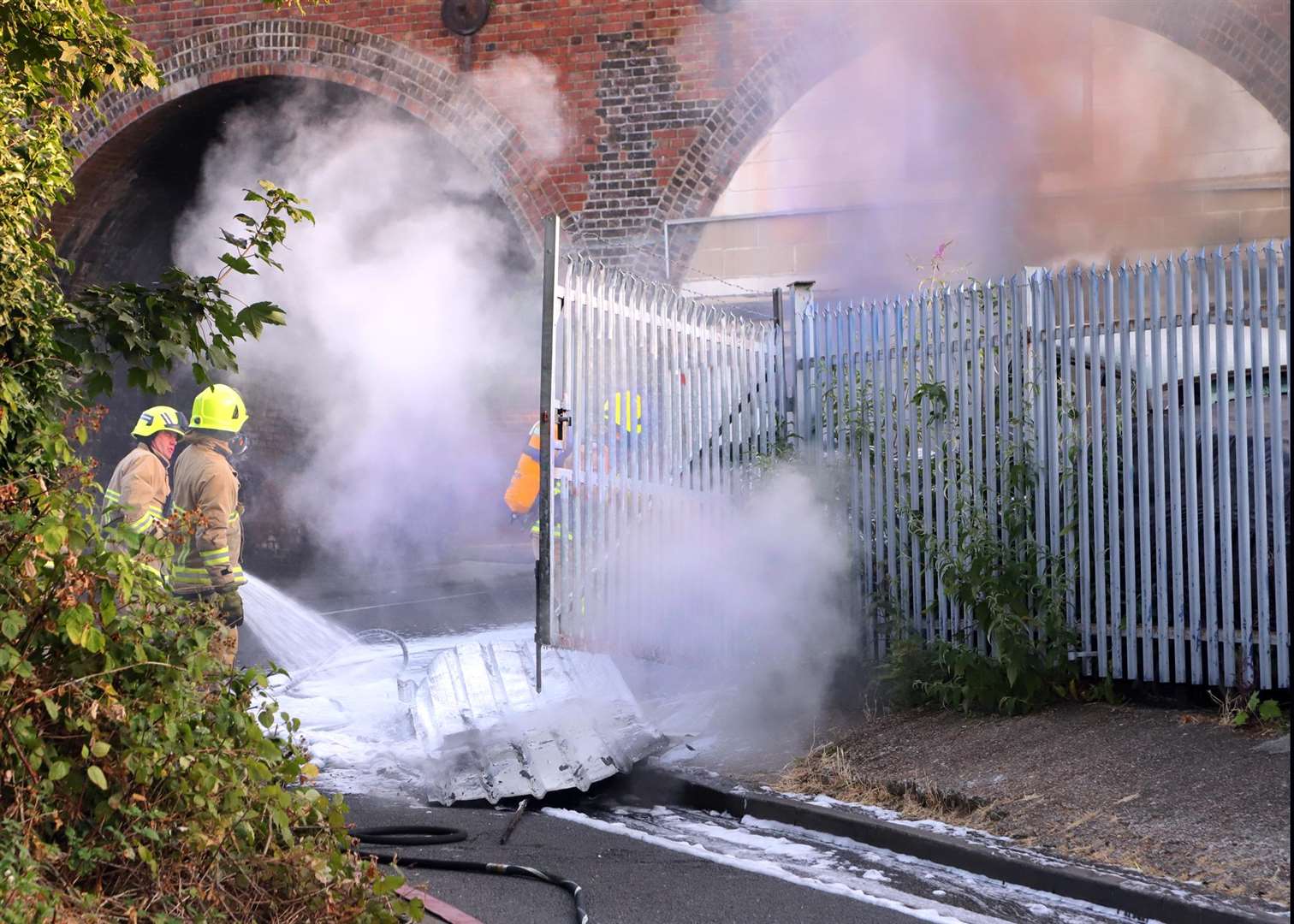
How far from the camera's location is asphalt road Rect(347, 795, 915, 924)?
4414 millimetres

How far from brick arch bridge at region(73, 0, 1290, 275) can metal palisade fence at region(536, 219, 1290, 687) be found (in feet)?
15.6

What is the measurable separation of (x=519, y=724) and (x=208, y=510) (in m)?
1.86

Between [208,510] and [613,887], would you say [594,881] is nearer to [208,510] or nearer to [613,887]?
[613,887]

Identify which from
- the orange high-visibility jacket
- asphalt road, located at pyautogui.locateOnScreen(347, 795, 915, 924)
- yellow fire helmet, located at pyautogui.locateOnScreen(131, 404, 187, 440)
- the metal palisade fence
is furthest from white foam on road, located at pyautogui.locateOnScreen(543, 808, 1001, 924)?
the orange high-visibility jacket

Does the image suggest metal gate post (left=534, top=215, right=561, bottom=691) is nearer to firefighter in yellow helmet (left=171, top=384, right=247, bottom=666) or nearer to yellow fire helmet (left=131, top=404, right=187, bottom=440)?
firefighter in yellow helmet (left=171, top=384, right=247, bottom=666)

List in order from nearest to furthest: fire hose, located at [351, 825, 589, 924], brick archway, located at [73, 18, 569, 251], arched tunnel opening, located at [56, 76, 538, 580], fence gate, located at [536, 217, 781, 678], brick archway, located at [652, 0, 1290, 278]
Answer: fire hose, located at [351, 825, 589, 924]
fence gate, located at [536, 217, 781, 678]
brick archway, located at [652, 0, 1290, 278]
brick archway, located at [73, 18, 569, 251]
arched tunnel opening, located at [56, 76, 538, 580]

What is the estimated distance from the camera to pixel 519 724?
645cm

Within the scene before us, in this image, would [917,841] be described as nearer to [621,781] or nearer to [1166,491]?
[621,781]

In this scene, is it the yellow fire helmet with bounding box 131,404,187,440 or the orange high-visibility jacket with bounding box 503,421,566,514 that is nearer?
the yellow fire helmet with bounding box 131,404,187,440

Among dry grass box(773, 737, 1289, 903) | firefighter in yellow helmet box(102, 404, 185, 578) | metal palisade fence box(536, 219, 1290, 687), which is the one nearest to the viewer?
dry grass box(773, 737, 1289, 903)

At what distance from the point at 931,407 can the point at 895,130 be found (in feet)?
24.3

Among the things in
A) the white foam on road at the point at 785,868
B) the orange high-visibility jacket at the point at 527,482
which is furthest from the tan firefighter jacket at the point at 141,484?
the orange high-visibility jacket at the point at 527,482

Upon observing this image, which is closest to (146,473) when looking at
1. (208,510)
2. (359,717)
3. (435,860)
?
(208,510)

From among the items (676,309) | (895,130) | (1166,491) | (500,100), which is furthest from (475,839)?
(895,130)
